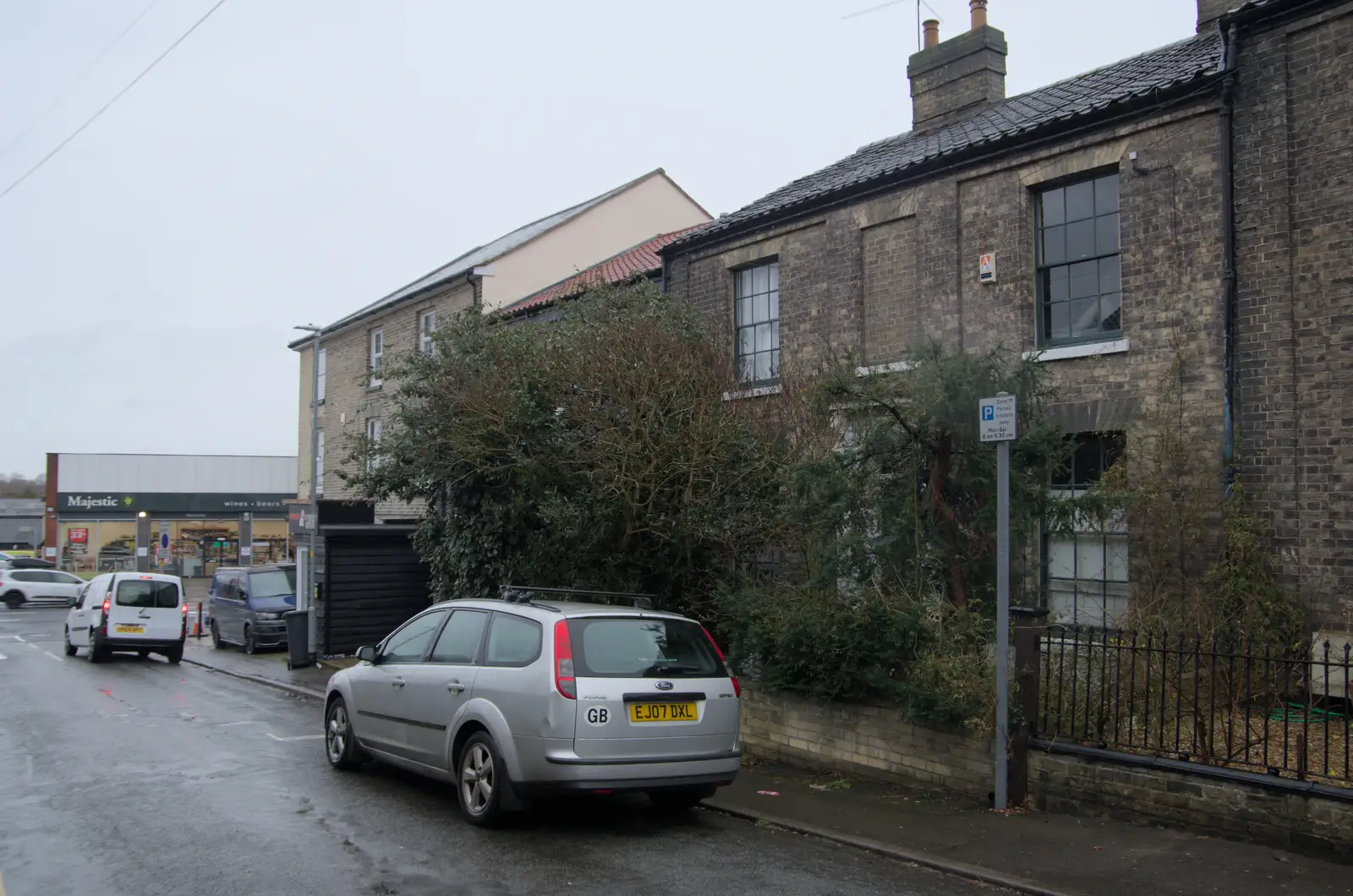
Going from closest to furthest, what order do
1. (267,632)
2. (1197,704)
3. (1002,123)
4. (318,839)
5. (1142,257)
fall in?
(1197,704) < (318,839) < (1142,257) < (1002,123) < (267,632)

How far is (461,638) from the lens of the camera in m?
8.70

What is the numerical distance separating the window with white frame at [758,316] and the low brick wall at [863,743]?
651cm

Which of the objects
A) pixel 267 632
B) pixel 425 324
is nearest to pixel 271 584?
pixel 267 632

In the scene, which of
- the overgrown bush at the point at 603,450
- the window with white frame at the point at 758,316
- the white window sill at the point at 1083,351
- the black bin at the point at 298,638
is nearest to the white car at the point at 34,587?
the black bin at the point at 298,638

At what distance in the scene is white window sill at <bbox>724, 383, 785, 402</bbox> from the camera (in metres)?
12.6

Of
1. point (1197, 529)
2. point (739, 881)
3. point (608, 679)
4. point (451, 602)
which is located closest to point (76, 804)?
point (451, 602)

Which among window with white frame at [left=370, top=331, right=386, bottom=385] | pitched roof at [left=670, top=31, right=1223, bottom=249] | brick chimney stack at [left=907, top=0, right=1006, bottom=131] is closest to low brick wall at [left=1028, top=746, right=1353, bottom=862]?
pitched roof at [left=670, top=31, right=1223, bottom=249]

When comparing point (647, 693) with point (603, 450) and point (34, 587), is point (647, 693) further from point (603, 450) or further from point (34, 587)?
point (34, 587)

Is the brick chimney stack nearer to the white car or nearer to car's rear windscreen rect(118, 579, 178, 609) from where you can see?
car's rear windscreen rect(118, 579, 178, 609)

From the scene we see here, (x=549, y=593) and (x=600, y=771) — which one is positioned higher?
(x=549, y=593)

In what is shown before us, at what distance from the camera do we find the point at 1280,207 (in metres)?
10.3

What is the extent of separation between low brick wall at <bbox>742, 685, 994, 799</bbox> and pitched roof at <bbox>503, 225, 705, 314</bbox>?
9414 mm

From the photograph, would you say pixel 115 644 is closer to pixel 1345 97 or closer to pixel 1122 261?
pixel 1122 261

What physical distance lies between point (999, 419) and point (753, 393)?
4857 millimetres
